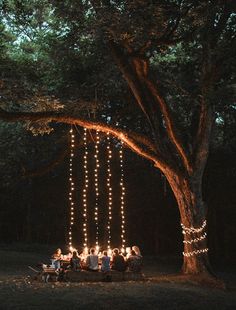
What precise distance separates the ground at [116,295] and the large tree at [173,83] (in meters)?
2.08

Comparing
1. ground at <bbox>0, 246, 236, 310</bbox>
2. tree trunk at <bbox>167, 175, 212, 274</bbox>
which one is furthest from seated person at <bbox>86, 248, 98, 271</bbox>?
tree trunk at <bbox>167, 175, 212, 274</bbox>

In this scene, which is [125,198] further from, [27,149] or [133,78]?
[133,78]

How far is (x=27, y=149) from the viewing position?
22906mm

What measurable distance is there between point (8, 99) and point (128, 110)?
6.30 m

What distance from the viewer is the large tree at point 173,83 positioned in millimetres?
11984

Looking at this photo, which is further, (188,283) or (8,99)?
(8,99)

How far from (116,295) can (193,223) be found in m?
4.47

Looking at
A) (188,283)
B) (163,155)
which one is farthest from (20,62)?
(188,283)

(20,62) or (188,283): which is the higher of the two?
(20,62)

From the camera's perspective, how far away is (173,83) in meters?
15.7

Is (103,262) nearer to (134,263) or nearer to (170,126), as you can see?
(134,263)

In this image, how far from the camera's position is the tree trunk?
45.2ft

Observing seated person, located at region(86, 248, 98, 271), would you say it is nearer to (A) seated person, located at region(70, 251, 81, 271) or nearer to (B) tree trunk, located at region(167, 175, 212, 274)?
(A) seated person, located at region(70, 251, 81, 271)

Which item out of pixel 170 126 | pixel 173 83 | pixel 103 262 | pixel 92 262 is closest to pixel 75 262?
pixel 92 262
